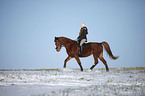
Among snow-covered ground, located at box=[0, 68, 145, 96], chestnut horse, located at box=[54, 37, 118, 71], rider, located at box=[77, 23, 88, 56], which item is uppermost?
rider, located at box=[77, 23, 88, 56]

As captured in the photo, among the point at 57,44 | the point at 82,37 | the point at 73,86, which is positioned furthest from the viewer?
the point at 57,44

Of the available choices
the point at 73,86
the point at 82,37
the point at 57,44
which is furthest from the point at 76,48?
the point at 73,86

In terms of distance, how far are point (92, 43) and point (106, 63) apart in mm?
1814

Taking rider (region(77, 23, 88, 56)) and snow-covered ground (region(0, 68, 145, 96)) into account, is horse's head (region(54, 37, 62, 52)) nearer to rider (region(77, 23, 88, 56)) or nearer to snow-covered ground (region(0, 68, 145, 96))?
rider (region(77, 23, 88, 56))

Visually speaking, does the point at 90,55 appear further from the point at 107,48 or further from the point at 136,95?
the point at 136,95

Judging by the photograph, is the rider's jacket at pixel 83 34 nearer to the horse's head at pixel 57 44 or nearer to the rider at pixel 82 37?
the rider at pixel 82 37

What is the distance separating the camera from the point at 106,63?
13109 mm

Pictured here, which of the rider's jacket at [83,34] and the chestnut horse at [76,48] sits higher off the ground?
the rider's jacket at [83,34]

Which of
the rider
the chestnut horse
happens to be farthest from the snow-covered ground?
the rider

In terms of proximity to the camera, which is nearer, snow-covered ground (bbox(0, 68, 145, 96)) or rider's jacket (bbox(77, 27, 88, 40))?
snow-covered ground (bbox(0, 68, 145, 96))

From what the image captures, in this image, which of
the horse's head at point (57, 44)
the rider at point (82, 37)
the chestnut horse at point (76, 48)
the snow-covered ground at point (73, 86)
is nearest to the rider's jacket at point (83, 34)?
the rider at point (82, 37)

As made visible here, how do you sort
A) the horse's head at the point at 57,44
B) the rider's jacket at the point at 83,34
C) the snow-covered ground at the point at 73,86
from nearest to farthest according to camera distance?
1. the snow-covered ground at the point at 73,86
2. the rider's jacket at the point at 83,34
3. the horse's head at the point at 57,44

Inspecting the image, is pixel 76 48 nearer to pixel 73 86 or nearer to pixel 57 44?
pixel 57 44

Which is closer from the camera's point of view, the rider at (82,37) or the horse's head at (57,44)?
the rider at (82,37)
